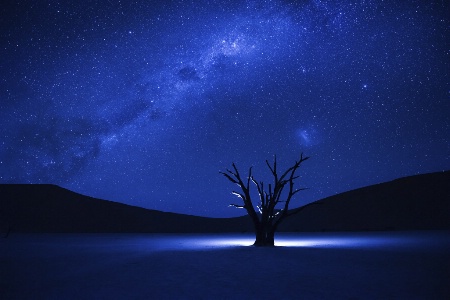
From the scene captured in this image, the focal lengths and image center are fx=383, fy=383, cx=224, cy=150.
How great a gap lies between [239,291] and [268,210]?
13.0m

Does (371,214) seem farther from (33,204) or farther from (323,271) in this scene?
(33,204)

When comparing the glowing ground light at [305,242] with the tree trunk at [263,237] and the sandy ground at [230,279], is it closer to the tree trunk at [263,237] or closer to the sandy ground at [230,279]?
the tree trunk at [263,237]

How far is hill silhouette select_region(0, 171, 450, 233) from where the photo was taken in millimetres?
50594

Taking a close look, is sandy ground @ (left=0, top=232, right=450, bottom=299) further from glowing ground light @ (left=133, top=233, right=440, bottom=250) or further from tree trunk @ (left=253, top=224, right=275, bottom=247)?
tree trunk @ (left=253, top=224, right=275, bottom=247)

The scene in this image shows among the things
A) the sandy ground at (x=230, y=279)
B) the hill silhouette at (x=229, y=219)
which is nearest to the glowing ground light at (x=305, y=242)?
the sandy ground at (x=230, y=279)

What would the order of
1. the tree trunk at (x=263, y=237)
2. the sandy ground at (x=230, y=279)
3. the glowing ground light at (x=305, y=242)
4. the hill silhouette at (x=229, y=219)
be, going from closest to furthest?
the sandy ground at (x=230, y=279)
the glowing ground light at (x=305, y=242)
the tree trunk at (x=263, y=237)
the hill silhouette at (x=229, y=219)

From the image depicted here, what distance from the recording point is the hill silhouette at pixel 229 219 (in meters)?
50.6

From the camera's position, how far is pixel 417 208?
50.6 metres

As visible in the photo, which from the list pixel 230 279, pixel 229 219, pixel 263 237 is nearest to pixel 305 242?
pixel 263 237

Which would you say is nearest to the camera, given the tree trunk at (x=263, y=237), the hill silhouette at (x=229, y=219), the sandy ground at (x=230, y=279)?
the sandy ground at (x=230, y=279)

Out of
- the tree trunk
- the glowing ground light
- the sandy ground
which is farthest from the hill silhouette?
the sandy ground

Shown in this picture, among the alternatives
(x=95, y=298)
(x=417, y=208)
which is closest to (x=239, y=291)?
(x=95, y=298)

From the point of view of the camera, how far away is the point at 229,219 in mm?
68312

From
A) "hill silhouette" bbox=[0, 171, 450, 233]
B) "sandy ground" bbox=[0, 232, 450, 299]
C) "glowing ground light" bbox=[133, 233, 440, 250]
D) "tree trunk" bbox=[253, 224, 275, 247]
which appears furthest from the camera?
"hill silhouette" bbox=[0, 171, 450, 233]
